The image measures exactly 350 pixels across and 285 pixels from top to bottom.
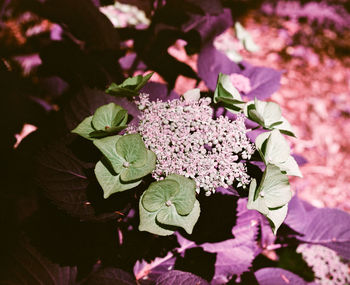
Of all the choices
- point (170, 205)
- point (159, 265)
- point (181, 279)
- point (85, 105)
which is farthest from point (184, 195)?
point (159, 265)

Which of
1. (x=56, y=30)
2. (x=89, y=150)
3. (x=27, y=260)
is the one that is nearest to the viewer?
(x=89, y=150)

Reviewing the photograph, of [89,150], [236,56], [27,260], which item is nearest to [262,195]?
[89,150]

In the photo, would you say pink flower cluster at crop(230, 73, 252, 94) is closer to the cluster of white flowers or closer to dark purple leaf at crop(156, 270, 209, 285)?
dark purple leaf at crop(156, 270, 209, 285)

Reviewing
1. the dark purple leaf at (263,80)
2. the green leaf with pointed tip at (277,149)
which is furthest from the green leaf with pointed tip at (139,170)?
the dark purple leaf at (263,80)

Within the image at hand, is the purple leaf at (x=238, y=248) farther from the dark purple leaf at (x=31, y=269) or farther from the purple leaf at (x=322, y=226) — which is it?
the dark purple leaf at (x=31, y=269)

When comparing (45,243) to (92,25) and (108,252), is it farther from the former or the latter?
(92,25)

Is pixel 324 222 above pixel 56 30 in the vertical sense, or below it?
below
